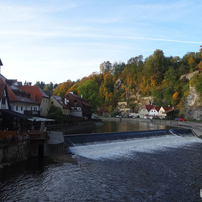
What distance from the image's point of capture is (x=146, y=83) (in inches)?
4269

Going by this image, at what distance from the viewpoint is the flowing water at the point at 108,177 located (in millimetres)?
13383

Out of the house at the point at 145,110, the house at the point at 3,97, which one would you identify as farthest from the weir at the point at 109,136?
the house at the point at 145,110

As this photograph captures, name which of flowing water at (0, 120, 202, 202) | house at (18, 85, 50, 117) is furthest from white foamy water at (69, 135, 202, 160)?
house at (18, 85, 50, 117)

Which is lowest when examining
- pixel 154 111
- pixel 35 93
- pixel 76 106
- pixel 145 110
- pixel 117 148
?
pixel 117 148

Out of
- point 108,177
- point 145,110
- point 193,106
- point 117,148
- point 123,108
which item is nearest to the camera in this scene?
point 108,177

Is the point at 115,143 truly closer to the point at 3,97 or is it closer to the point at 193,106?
the point at 3,97

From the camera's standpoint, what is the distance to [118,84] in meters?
130

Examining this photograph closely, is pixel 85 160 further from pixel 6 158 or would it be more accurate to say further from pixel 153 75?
pixel 153 75

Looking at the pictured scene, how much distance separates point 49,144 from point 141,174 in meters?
10.6

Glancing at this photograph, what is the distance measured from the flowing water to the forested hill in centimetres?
4767

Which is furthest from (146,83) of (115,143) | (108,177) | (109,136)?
(108,177)

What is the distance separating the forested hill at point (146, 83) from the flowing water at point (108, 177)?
47666mm

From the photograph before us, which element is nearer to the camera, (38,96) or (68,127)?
(68,127)

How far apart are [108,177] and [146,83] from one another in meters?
96.4
